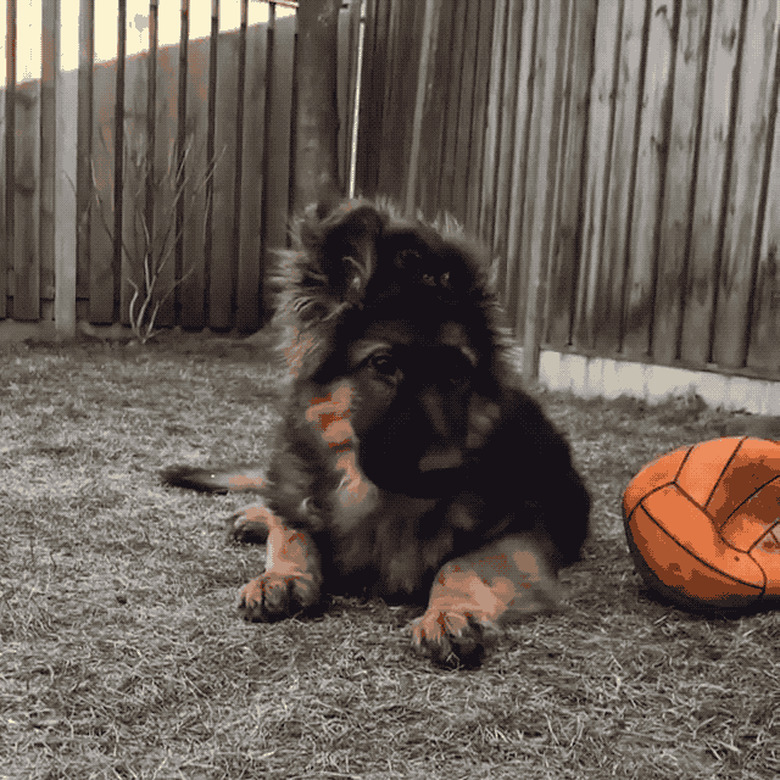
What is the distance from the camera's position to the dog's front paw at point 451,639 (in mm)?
1887

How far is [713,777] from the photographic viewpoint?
1467 mm

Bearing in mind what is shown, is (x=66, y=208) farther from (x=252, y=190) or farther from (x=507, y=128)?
(x=507, y=128)

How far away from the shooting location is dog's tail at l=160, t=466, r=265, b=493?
3.38 metres

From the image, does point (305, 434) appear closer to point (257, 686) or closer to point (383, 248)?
point (383, 248)

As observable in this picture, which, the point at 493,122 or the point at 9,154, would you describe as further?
the point at 9,154

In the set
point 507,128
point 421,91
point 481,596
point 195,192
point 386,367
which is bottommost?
point 481,596

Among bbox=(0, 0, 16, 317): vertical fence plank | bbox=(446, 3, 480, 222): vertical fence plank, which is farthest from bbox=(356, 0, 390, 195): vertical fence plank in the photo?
bbox=(0, 0, 16, 317): vertical fence plank

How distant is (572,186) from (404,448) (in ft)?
15.2

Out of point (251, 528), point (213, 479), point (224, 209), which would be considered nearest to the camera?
point (251, 528)

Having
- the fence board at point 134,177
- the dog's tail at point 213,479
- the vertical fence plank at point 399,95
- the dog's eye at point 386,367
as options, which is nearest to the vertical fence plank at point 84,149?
the fence board at point 134,177

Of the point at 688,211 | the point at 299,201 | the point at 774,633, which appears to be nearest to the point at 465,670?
the point at 774,633

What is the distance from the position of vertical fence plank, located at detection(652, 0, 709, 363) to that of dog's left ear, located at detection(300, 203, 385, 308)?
3.68 meters

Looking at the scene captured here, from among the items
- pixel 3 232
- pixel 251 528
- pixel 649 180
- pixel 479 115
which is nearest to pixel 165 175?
pixel 3 232

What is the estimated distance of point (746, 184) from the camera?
16.3 feet
